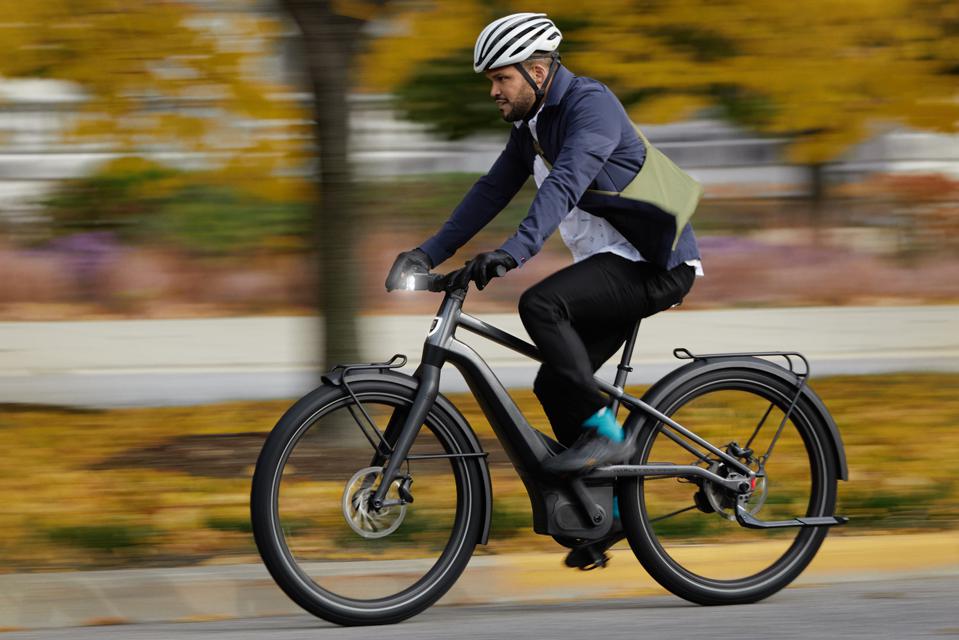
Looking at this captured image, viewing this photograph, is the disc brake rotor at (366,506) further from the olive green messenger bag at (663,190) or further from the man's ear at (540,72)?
the man's ear at (540,72)

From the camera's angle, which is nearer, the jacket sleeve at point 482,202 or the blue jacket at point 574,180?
the blue jacket at point 574,180

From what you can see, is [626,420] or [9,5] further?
[9,5]

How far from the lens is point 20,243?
1447 centimetres

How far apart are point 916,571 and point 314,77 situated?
11.2 ft

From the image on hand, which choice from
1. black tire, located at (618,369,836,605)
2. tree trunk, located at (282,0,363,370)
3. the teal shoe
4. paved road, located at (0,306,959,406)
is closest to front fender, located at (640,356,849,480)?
black tire, located at (618,369,836,605)

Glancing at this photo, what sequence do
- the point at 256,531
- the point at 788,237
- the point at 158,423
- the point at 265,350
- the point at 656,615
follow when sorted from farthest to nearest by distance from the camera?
the point at 788,237 < the point at 265,350 < the point at 158,423 < the point at 656,615 < the point at 256,531

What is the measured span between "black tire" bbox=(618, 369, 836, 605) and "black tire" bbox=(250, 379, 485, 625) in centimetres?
59

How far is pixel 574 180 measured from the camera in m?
4.62

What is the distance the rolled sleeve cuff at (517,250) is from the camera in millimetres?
4582

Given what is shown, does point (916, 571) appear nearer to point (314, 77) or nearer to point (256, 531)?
point (256, 531)

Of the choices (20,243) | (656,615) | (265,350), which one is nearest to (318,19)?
(656,615)

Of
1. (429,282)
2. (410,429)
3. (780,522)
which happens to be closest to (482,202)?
(429,282)

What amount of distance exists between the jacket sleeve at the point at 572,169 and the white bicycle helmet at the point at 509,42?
0.23 metres

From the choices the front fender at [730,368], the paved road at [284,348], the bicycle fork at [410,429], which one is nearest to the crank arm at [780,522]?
the front fender at [730,368]
